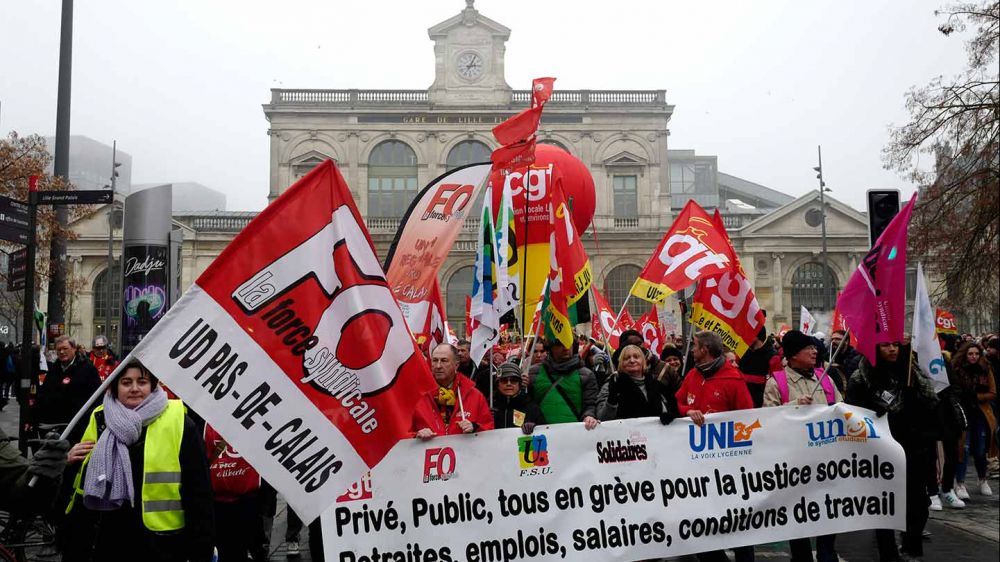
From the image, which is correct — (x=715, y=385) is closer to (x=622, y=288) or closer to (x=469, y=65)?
(x=622, y=288)

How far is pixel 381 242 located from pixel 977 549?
128 ft

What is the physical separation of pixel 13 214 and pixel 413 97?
38513 mm

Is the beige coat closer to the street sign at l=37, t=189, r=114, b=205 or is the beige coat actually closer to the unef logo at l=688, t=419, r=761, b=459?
the unef logo at l=688, t=419, r=761, b=459

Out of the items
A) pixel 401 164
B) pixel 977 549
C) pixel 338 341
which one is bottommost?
pixel 977 549

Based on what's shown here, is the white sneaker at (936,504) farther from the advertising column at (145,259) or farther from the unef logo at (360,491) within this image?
the advertising column at (145,259)

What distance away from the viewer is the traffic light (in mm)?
7406

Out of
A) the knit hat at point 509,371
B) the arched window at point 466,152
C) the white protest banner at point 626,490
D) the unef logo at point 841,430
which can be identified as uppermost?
the arched window at point 466,152

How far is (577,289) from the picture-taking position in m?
7.96

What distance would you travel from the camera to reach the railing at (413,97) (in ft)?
150

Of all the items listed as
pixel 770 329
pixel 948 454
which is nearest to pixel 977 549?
pixel 948 454

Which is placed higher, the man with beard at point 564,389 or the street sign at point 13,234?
the street sign at point 13,234

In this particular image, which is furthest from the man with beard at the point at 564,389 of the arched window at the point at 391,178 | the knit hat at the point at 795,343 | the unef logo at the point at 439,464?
the arched window at the point at 391,178

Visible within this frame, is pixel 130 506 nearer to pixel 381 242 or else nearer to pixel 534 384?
pixel 534 384

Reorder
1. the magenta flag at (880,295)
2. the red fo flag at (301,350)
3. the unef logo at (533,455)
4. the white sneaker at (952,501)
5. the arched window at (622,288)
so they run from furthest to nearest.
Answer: the arched window at (622,288)
the white sneaker at (952,501)
the magenta flag at (880,295)
the unef logo at (533,455)
the red fo flag at (301,350)
